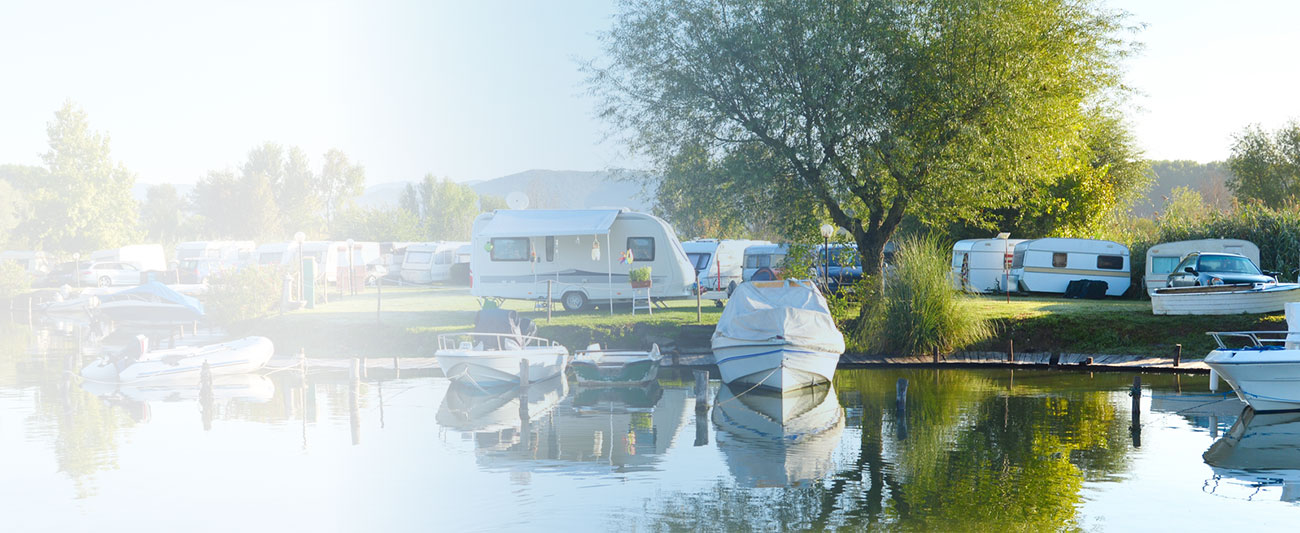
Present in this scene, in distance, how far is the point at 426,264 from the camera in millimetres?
45656

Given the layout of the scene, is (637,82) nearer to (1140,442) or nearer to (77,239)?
(1140,442)

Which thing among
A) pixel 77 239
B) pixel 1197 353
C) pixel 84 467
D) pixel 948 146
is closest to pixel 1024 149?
pixel 948 146

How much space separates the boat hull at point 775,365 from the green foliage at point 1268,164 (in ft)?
98.0

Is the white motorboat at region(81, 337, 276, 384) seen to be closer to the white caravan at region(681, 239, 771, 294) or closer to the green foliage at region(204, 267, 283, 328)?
the green foliage at region(204, 267, 283, 328)

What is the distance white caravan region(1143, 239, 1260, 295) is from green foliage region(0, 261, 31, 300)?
140ft

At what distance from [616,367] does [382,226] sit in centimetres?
5794

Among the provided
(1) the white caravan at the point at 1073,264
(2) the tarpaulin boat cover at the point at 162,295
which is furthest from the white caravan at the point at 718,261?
(2) the tarpaulin boat cover at the point at 162,295

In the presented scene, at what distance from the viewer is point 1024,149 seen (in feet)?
74.0

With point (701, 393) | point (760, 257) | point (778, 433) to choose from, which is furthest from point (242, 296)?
point (778, 433)

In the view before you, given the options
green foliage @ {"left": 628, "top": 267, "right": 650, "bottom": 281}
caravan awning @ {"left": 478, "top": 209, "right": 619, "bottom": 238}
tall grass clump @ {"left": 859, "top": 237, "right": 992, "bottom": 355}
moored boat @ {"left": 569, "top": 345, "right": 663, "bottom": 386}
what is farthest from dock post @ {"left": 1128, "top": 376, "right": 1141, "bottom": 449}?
caravan awning @ {"left": 478, "top": 209, "right": 619, "bottom": 238}

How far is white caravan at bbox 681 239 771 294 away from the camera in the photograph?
30.5m

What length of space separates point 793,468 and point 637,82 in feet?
42.4

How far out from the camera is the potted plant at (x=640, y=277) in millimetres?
26641

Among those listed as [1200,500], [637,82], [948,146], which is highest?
[637,82]
